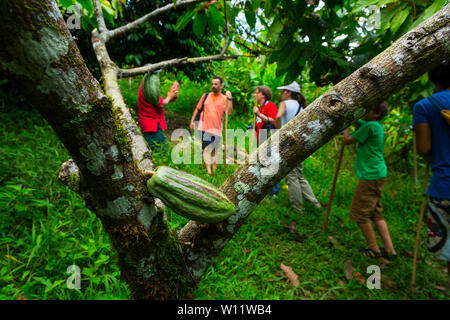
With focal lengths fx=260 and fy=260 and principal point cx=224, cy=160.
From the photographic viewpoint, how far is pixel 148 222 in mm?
785

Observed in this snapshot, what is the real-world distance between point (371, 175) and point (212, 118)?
6.89 ft

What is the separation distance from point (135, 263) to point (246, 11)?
148 cm

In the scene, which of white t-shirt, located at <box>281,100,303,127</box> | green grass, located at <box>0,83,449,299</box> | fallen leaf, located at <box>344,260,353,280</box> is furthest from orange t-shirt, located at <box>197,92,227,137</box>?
fallen leaf, located at <box>344,260,353,280</box>

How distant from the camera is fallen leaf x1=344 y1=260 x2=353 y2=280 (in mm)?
2175

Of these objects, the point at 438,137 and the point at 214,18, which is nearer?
the point at 214,18

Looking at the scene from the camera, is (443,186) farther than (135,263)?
Yes

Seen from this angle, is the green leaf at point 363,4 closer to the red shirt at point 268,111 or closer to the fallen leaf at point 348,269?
the fallen leaf at point 348,269

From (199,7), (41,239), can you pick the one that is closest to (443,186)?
(199,7)

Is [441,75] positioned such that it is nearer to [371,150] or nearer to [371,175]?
[371,150]

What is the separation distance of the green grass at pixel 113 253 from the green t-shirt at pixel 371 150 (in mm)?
785

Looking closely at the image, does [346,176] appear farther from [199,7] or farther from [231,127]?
[199,7]

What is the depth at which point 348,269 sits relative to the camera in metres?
2.25

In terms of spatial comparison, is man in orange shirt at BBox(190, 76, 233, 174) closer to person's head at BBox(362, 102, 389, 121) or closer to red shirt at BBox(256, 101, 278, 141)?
red shirt at BBox(256, 101, 278, 141)

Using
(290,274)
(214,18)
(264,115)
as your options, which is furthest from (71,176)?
(264,115)
